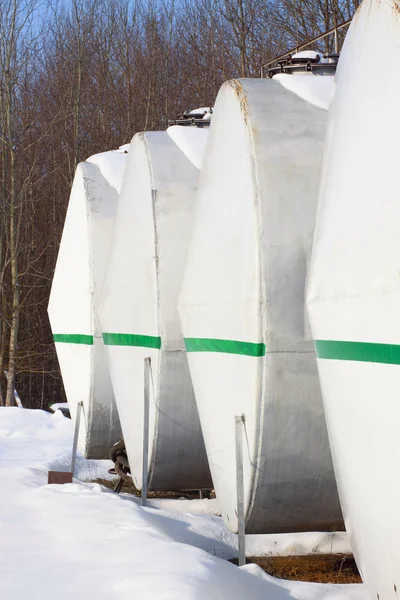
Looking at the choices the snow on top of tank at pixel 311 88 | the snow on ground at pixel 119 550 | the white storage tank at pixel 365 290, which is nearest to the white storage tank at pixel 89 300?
the snow on ground at pixel 119 550

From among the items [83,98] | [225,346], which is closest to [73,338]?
[225,346]

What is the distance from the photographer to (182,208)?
8.84 m

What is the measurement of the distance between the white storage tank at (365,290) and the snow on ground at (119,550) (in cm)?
108

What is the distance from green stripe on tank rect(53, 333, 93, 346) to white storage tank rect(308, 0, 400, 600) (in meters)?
6.95

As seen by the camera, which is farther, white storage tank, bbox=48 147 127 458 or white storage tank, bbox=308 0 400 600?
white storage tank, bbox=48 147 127 458

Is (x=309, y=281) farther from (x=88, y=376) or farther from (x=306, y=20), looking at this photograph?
(x=306, y=20)

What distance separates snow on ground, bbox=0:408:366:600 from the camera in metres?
5.20

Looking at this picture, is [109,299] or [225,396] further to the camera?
[109,299]

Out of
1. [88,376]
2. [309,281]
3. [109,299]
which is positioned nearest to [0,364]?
[88,376]

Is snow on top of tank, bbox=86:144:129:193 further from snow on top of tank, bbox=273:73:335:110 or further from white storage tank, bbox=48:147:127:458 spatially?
snow on top of tank, bbox=273:73:335:110

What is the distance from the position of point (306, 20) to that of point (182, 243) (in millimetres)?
16828

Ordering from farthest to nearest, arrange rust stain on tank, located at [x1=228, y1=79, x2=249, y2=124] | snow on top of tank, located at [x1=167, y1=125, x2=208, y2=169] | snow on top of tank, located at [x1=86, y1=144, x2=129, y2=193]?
snow on top of tank, located at [x1=86, y1=144, x2=129, y2=193] → snow on top of tank, located at [x1=167, y1=125, x2=208, y2=169] → rust stain on tank, located at [x1=228, y1=79, x2=249, y2=124]

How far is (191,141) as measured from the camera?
9234 millimetres

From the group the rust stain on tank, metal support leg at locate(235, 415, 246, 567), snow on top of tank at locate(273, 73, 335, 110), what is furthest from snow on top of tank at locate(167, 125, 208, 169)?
metal support leg at locate(235, 415, 246, 567)
